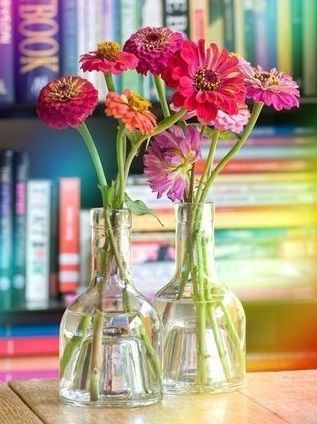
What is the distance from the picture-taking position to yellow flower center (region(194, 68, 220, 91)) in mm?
946

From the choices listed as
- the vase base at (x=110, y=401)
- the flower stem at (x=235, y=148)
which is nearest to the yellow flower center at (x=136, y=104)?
the flower stem at (x=235, y=148)

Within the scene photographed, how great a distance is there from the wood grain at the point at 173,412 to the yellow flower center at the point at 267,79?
0.29m

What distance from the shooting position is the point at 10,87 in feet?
5.73

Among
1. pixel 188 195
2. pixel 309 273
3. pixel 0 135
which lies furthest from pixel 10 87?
pixel 188 195

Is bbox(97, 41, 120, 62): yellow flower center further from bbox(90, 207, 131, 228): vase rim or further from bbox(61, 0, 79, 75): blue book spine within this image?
bbox(61, 0, 79, 75): blue book spine

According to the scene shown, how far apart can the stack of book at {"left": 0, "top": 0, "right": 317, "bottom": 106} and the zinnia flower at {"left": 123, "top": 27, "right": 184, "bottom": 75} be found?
784 mm

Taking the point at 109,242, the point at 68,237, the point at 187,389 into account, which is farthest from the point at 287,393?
the point at 68,237

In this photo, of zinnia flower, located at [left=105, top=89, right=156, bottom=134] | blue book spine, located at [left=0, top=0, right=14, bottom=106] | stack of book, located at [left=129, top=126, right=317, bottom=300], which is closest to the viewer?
zinnia flower, located at [left=105, top=89, right=156, bottom=134]

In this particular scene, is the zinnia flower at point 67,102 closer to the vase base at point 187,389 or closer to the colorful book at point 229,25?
the vase base at point 187,389

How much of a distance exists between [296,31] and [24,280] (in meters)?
0.61

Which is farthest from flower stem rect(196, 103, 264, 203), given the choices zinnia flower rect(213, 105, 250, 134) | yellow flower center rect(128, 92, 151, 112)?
yellow flower center rect(128, 92, 151, 112)

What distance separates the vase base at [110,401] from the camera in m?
0.95

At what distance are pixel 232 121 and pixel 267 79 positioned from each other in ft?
0.16

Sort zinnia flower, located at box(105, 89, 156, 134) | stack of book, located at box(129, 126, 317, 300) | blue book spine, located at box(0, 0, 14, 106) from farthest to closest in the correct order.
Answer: stack of book, located at box(129, 126, 317, 300), blue book spine, located at box(0, 0, 14, 106), zinnia flower, located at box(105, 89, 156, 134)
